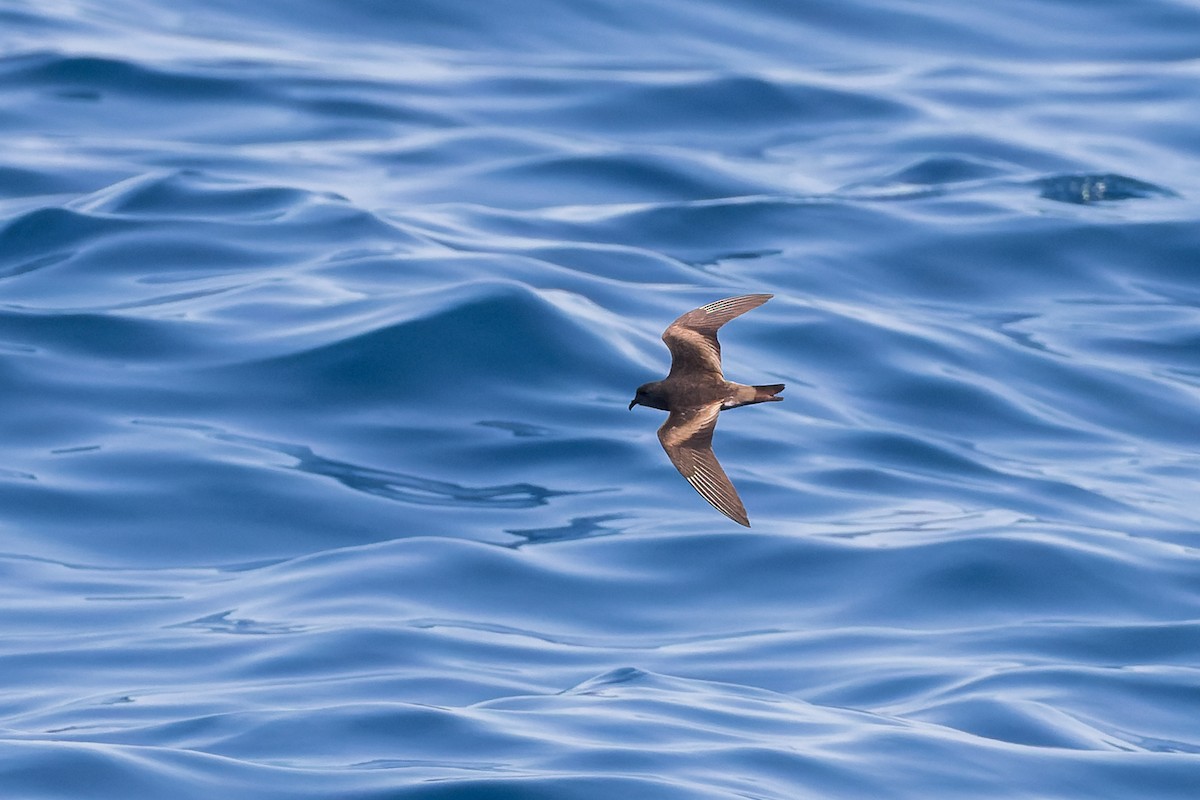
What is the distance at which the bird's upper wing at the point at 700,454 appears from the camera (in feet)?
22.1

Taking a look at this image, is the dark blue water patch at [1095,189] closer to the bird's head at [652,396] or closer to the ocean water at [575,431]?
the ocean water at [575,431]

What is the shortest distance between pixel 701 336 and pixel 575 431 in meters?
4.39

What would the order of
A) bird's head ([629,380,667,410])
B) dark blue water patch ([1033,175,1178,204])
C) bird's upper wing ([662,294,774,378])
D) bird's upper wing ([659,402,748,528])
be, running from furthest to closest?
dark blue water patch ([1033,175,1178,204]) < bird's upper wing ([662,294,774,378]) < bird's head ([629,380,667,410]) < bird's upper wing ([659,402,748,528])

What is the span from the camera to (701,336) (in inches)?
330

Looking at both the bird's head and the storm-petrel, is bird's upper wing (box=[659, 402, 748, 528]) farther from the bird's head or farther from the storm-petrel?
the bird's head

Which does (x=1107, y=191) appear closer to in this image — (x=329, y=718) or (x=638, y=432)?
(x=638, y=432)

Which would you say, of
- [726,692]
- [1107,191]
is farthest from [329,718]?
[1107,191]

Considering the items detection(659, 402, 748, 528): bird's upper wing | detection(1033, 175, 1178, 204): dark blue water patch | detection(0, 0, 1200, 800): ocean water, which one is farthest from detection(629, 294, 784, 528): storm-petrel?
detection(1033, 175, 1178, 204): dark blue water patch

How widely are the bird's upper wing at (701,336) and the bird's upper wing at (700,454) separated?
0.52 m

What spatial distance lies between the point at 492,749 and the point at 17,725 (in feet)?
7.20

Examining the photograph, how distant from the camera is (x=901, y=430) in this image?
13.2 meters

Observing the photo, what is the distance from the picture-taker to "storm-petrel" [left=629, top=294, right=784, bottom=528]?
693 cm

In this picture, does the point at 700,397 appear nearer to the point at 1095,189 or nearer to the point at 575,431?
the point at 575,431

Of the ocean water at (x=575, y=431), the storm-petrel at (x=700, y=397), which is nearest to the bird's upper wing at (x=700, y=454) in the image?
the storm-petrel at (x=700, y=397)
